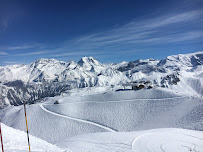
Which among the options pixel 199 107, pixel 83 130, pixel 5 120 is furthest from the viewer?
pixel 5 120

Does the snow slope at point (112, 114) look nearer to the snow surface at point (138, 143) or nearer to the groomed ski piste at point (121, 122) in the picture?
the groomed ski piste at point (121, 122)

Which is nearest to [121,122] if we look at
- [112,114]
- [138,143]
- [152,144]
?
[112,114]

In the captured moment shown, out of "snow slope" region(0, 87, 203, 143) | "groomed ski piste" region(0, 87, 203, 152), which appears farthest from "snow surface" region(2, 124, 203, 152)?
"snow slope" region(0, 87, 203, 143)

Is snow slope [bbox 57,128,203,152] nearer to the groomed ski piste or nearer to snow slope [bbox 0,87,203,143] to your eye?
the groomed ski piste

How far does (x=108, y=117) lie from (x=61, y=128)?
604 inches

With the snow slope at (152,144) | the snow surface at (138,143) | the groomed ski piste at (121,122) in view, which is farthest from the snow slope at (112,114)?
the snow surface at (138,143)

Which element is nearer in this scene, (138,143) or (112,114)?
(138,143)

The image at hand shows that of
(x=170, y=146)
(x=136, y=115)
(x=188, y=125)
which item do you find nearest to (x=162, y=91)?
(x=136, y=115)

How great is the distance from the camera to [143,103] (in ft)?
160

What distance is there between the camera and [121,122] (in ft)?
144

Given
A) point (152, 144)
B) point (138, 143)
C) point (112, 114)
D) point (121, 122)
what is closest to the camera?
point (152, 144)

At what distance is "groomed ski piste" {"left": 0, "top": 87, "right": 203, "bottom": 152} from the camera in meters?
21.9

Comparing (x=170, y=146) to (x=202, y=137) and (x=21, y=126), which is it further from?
(x=21, y=126)

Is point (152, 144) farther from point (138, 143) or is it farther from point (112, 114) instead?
point (112, 114)
